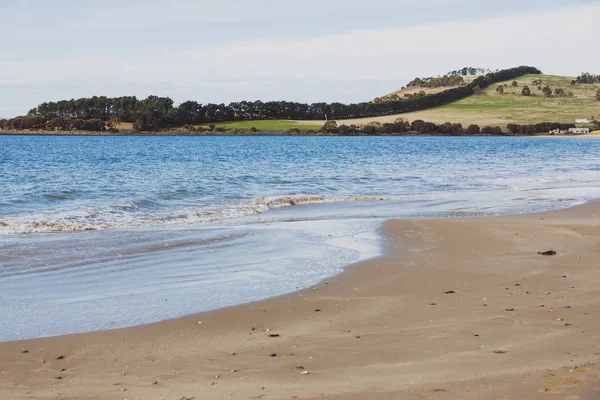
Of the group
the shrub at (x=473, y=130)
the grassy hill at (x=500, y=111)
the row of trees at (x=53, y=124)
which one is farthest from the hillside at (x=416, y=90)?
the row of trees at (x=53, y=124)

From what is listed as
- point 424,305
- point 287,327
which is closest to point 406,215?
point 424,305

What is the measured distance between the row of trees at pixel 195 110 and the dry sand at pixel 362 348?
382ft

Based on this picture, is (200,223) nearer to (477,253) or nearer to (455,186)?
(477,253)

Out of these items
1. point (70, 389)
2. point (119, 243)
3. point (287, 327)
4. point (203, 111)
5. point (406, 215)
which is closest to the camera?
point (70, 389)

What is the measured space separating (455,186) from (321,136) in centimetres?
8517

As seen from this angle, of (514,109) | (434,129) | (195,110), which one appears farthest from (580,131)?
(195,110)

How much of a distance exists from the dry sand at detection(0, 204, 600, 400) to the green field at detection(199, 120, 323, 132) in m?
108

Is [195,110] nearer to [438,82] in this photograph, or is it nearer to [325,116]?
[325,116]

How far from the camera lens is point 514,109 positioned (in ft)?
436

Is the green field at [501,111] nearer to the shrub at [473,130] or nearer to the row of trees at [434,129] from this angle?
the row of trees at [434,129]

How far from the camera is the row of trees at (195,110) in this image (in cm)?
12457

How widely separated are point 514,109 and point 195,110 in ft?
195

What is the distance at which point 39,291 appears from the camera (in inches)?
340

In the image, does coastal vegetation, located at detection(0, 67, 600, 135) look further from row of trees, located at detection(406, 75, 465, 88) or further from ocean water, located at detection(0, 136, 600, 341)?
ocean water, located at detection(0, 136, 600, 341)
